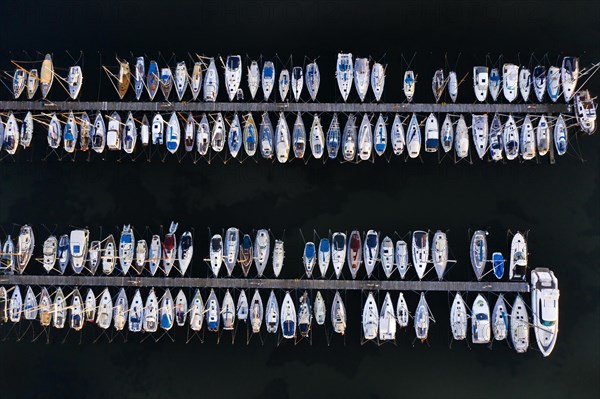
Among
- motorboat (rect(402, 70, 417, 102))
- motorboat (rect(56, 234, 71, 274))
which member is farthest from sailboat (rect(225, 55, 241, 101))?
motorboat (rect(56, 234, 71, 274))

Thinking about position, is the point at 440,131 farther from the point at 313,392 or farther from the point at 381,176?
the point at 313,392

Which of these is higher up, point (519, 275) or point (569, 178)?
point (569, 178)

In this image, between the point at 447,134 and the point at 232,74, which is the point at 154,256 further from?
the point at 447,134

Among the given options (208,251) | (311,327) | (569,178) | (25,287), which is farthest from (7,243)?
(569,178)

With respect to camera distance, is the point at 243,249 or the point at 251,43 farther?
the point at 251,43

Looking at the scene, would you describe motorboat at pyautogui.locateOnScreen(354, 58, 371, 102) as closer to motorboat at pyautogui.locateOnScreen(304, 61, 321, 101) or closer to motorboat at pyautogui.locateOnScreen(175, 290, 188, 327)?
motorboat at pyautogui.locateOnScreen(304, 61, 321, 101)

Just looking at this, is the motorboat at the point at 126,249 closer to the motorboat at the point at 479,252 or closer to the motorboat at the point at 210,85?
the motorboat at the point at 210,85
